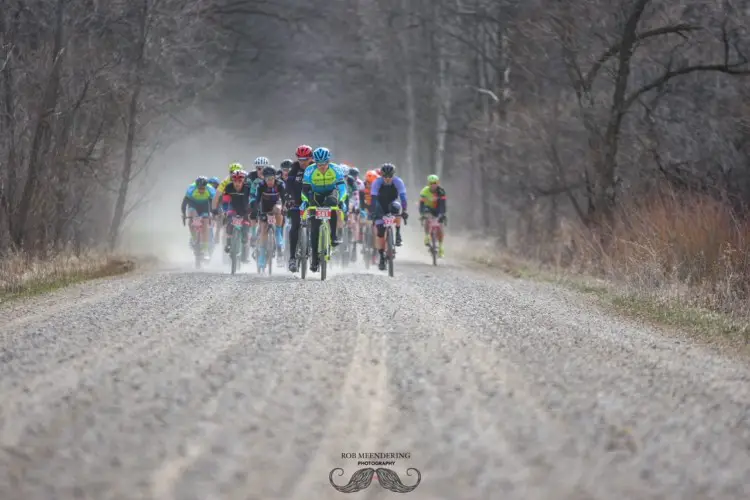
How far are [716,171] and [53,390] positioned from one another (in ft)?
47.1

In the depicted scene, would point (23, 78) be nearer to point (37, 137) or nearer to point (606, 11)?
point (37, 137)

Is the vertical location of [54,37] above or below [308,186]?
above

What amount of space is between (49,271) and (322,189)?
465 centimetres

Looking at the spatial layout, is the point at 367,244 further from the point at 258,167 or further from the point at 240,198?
the point at 258,167

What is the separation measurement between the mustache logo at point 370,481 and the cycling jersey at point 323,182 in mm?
13323

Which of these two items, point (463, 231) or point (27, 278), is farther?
point (463, 231)

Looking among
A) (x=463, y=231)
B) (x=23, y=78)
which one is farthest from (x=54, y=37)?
(x=463, y=231)

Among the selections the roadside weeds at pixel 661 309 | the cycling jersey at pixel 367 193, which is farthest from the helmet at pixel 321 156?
the cycling jersey at pixel 367 193

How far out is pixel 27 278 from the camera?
55.1ft

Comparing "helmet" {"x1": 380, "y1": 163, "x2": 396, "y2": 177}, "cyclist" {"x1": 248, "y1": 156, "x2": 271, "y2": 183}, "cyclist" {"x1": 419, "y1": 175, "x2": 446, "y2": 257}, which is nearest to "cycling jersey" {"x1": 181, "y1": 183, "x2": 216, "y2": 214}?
"cyclist" {"x1": 248, "y1": 156, "x2": 271, "y2": 183}

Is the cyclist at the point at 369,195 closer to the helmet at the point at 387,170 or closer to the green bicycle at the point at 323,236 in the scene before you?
the helmet at the point at 387,170

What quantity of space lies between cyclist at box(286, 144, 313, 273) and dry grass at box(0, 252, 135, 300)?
3494mm

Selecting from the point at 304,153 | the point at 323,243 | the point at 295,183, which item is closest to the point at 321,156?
the point at 304,153

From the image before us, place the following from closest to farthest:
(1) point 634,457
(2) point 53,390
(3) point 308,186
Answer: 1. (1) point 634,457
2. (2) point 53,390
3. (3) point 308,186
